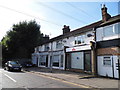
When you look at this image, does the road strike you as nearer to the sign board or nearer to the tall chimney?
the sign board

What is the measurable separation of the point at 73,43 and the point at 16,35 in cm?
2309

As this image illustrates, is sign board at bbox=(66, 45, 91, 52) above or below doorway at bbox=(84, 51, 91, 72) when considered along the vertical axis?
above

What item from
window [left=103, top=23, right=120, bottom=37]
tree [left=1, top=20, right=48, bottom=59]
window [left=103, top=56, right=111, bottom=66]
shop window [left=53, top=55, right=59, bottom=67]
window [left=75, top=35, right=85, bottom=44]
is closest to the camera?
window [left=103, top=23, right=120, bottom=37]

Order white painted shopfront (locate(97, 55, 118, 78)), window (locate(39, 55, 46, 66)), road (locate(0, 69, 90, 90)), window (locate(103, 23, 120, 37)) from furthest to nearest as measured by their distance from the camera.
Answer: window (locate(39, 55, 46, 66))
window (locate(103, 23, 120, 37))
white painted shopfront (locate(97, 55, 118, 78))
road (locate(0, 69, 90, 90))

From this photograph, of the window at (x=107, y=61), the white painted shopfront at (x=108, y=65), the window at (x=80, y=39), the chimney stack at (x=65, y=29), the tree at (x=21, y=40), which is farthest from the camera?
the tree at (x=21, y=40)

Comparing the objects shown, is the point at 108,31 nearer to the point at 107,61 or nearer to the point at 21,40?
the point at 107,61

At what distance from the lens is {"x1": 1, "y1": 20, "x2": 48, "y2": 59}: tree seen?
126 ft

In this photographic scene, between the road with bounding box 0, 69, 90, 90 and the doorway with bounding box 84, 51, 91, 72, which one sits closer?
the road with bounding box 0, 69, 90, 90

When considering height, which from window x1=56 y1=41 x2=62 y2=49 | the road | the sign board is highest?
window x1=56 y1=41 x2=62 y2=49

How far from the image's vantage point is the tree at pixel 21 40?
3841 centimetres

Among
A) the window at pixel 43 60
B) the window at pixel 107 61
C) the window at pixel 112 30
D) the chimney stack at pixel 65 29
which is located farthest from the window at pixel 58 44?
the window at pixel 107 61

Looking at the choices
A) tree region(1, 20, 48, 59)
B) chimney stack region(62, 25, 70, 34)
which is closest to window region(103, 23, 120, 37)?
chimney stack region(62, 25, 70, 34)

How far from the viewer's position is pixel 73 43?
68.9 feet

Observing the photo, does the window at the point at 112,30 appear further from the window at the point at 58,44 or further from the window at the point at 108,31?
the window at the point at 58,44
